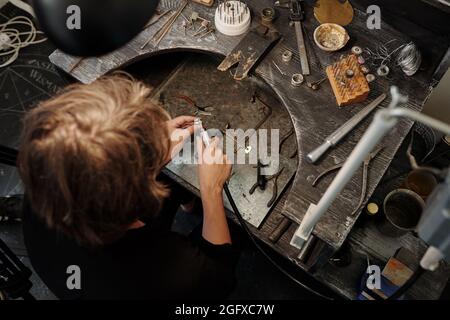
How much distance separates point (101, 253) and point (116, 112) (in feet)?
1.58

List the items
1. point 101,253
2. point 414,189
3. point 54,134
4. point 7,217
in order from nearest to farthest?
point 54,134, point 101,253, point 414,189, point 7,217

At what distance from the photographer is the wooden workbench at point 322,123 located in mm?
1540

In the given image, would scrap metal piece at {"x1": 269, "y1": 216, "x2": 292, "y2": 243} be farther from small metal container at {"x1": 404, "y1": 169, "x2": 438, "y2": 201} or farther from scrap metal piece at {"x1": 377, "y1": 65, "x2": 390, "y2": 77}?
scrap metal piece at {"x1": 377, "y1": 65, "x2": 390, "y2": 77}

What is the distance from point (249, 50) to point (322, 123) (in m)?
0.44

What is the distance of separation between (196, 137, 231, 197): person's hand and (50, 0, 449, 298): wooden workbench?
25cm

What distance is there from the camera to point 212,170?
1.59 meters

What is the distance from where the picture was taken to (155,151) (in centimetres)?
124

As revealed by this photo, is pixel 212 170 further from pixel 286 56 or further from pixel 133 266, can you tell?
pixel 286 56

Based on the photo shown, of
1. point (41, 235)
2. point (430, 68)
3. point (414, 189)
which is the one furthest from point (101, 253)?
point (430, 68)

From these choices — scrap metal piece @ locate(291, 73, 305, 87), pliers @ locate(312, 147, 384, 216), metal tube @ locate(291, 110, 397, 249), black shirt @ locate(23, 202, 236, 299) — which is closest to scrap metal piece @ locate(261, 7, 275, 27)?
scrap metal piece @ locate(291, 73, 305, 87)

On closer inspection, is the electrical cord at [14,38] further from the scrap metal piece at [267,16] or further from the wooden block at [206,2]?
the scrap metal piece at [267,16]

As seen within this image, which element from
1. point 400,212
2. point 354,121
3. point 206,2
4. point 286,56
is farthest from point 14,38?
point 400,212

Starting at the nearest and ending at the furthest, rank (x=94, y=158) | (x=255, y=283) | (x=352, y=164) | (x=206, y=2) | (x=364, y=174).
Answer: (x=352, y=164) < (x=94, y=158) < (x=364, y=174) < (x=206, y=2) < (x=255, y=283)
